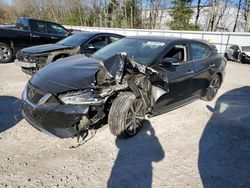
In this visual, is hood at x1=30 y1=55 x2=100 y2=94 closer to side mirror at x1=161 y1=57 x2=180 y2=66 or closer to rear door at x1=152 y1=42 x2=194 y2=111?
side mirror at x1=161 y1=57 x2=180 y2=66

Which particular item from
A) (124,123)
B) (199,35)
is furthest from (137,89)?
(199,35)

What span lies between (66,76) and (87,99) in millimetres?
618

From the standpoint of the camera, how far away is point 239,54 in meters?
13.9

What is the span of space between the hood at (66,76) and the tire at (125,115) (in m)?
0.51

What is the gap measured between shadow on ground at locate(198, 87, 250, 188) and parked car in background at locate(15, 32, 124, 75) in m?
3.63

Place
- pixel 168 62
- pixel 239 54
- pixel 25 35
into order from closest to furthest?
1. pixel 168 62
2. pixel 25 35
3. pixel 239 54

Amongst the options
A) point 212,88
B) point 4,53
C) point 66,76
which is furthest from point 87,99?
point 4,53

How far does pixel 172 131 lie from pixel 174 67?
44.3 inches

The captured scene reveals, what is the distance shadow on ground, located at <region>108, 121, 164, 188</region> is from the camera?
2907mm

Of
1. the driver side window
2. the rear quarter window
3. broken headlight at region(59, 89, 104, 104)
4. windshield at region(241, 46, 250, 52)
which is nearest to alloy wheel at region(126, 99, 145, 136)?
broken headlight at region(59, 89, 104, 104)

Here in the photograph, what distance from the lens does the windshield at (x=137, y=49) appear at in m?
4.30

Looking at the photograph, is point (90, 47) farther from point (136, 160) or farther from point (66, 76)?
point (136, 160)

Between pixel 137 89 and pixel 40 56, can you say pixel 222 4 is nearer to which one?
pixel 40 56

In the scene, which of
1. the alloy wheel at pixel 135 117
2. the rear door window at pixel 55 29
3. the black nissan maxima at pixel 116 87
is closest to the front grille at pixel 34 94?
the black nissan maxima at pixel 116 87
